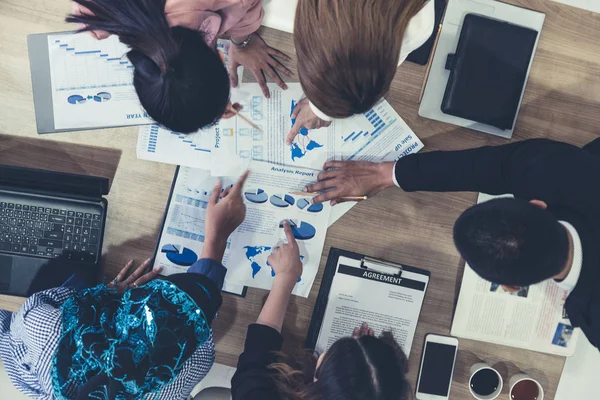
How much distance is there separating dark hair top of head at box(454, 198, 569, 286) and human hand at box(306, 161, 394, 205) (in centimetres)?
28

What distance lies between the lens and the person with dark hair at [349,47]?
0.72 metres

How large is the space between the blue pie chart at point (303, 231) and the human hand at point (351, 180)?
0.19 ft

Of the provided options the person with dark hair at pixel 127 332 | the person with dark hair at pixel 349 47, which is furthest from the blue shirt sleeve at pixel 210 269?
the person with dark hair at pixel 349 47

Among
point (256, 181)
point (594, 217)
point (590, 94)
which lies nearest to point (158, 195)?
point (256, 181)

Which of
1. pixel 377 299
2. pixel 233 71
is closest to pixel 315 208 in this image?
pixel 377 299

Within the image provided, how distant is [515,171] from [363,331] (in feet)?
1.56

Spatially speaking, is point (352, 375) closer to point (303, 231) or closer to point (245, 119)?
point (303, 231)

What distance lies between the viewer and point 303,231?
103cm

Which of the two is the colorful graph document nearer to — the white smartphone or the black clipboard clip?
the black clipboard clip

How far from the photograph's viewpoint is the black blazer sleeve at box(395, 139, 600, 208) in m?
0.88

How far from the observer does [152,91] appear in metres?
0.72

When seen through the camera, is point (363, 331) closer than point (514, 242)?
No

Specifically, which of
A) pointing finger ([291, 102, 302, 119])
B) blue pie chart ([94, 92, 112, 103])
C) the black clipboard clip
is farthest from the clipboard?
blue pie chart ([94, 92, 112, 103])

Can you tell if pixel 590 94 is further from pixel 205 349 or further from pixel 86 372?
pixel 86 372
